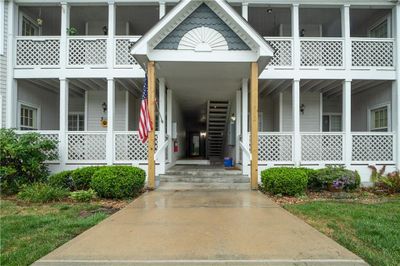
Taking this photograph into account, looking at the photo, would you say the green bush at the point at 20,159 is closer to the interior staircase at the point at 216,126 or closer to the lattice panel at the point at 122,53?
the lattice panel at the point at 122,53

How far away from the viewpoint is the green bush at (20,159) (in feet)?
30.8

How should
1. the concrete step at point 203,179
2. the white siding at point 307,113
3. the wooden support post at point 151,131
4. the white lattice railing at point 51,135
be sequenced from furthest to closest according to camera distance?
the white siding at point 307,113 < the white lattice railing at point 51,135 < the concrete step at point 203,179 < the wooden support post at point 151,131

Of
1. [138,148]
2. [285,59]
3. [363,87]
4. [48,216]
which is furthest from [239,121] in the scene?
[48,216]

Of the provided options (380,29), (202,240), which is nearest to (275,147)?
(380,29)

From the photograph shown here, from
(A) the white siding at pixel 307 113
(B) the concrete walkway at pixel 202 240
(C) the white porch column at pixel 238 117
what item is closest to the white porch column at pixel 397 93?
(A) the white siding at pixel 307 113

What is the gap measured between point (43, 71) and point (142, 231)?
9.13 m

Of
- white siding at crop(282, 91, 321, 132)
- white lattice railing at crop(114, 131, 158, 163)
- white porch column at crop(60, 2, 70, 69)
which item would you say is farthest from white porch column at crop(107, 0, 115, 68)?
white siding at crop(282, 91, 321, 132)

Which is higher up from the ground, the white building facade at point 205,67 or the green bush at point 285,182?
the white building facade at point 205,67

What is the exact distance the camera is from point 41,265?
353cm

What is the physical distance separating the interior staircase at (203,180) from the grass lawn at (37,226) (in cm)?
272

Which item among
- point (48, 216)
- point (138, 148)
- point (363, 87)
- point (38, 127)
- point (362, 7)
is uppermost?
point (362, 7)

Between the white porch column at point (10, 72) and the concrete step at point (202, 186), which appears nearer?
the concrete step at point (202, 186)

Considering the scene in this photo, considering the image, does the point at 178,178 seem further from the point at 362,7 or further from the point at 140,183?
the point at 362,7

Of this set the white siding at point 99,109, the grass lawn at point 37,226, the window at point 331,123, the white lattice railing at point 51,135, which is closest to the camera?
the grass lawn at point 37,226
